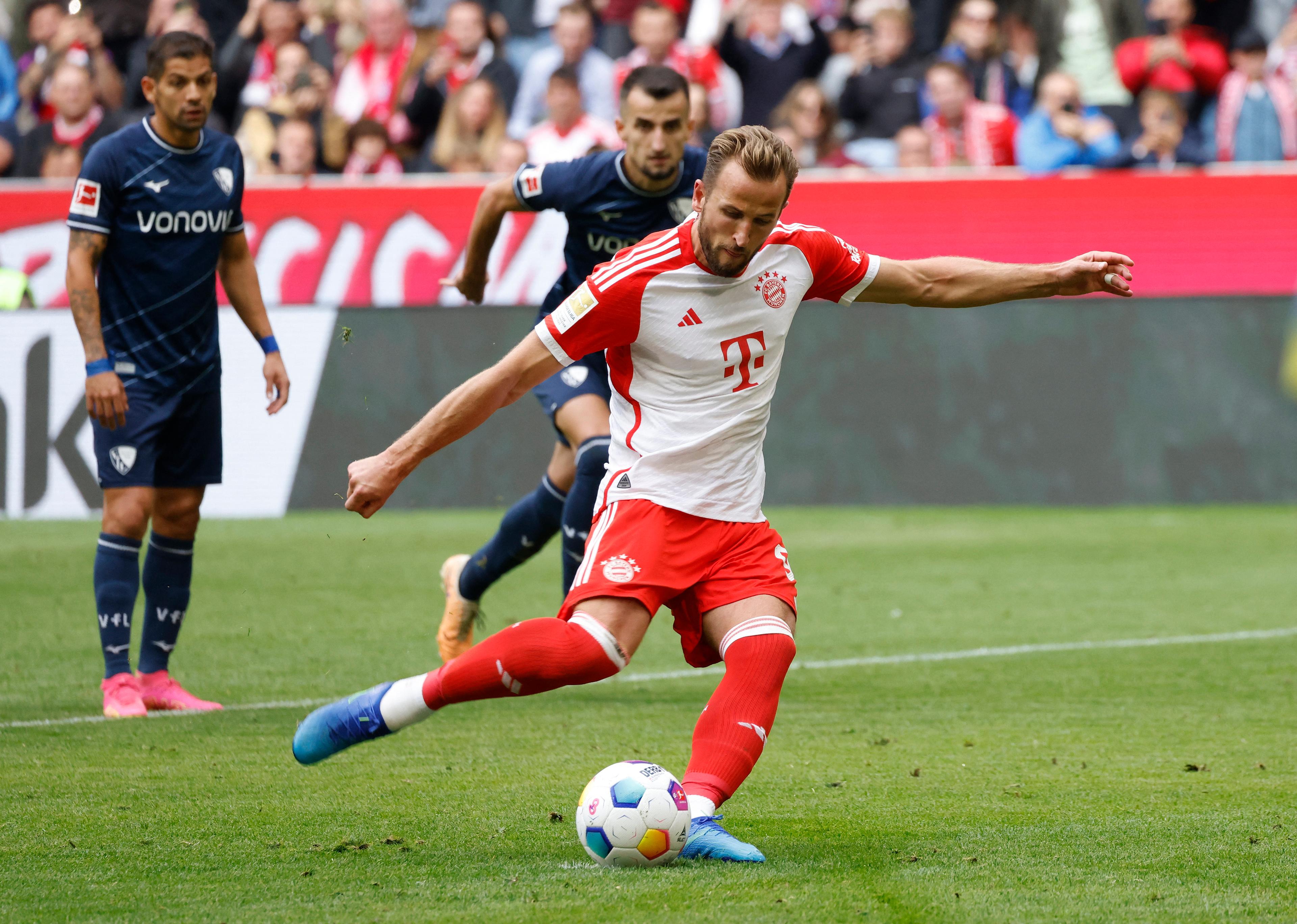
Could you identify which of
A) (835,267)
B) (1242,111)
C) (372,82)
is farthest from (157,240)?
(1242,111)

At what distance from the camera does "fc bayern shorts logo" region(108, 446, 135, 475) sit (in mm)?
6094

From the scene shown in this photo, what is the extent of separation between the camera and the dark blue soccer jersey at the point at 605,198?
6445mm

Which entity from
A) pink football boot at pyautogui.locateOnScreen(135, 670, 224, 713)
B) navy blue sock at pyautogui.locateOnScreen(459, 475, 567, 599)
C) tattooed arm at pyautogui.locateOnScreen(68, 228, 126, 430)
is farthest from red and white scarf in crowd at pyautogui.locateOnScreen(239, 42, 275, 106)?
pink football boot at pyautogui.locateOnScreen(135, 670, 224, 713)

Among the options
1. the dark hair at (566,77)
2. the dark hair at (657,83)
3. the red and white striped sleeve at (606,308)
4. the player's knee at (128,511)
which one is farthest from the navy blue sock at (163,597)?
the dark hair at (566,77)

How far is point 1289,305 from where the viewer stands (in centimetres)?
1300

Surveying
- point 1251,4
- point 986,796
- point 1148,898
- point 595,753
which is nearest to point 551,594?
point 595,753

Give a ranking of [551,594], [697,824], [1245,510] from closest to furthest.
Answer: [697,824] < [551,594] < [1245,510]

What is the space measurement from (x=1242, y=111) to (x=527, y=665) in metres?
12.1

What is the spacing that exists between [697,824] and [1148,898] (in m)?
1.02

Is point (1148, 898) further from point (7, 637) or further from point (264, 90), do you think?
point (264, 90)

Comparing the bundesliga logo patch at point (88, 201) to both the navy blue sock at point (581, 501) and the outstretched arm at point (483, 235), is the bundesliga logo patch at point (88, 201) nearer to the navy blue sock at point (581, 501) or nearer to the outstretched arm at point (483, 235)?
the outstretched arm at point (483, 235)

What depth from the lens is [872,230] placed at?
13961 mm

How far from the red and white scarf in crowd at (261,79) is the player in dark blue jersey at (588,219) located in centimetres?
974

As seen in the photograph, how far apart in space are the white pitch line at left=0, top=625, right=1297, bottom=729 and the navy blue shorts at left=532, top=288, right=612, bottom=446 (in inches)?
44.3
